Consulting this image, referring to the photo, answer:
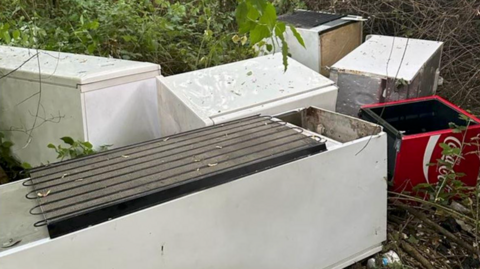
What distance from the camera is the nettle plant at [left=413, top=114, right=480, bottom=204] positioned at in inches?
84.0

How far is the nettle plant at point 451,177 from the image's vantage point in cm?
213

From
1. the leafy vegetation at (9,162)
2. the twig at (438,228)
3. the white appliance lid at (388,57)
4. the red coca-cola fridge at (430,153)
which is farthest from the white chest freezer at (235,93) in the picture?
the leafy vegetation at (9,162)

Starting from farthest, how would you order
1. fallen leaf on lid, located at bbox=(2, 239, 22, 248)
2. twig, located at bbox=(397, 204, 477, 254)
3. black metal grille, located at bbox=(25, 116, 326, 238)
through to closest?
twig, located at bbox=(397, 204, 477, 254) < black metal grille, located at bbox=(25, 116, 326, 238) < fallen leaf on lid, located at bbox=(2, 239, 22, 248)

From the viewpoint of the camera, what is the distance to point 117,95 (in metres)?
2.14

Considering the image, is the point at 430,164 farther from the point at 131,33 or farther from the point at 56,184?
the point at 131,33

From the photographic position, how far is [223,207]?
1511 mm

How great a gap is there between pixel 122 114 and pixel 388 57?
156cm

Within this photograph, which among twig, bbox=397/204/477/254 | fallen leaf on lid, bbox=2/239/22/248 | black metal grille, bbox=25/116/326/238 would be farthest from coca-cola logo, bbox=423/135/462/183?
fallen leaf on lid, bbox=2/239/22/248

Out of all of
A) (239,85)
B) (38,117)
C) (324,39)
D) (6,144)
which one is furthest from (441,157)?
(6,144)

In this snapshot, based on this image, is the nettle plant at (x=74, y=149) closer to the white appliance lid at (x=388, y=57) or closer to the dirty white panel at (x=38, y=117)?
the dirty white panel at (x=38, y=117)

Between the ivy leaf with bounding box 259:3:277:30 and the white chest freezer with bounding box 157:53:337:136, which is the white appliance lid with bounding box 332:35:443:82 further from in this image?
the ivy leaf with bounding box 259:3:277:30

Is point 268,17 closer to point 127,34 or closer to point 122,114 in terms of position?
point 122,114

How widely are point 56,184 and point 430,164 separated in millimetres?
1582

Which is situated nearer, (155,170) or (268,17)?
(268,17)
